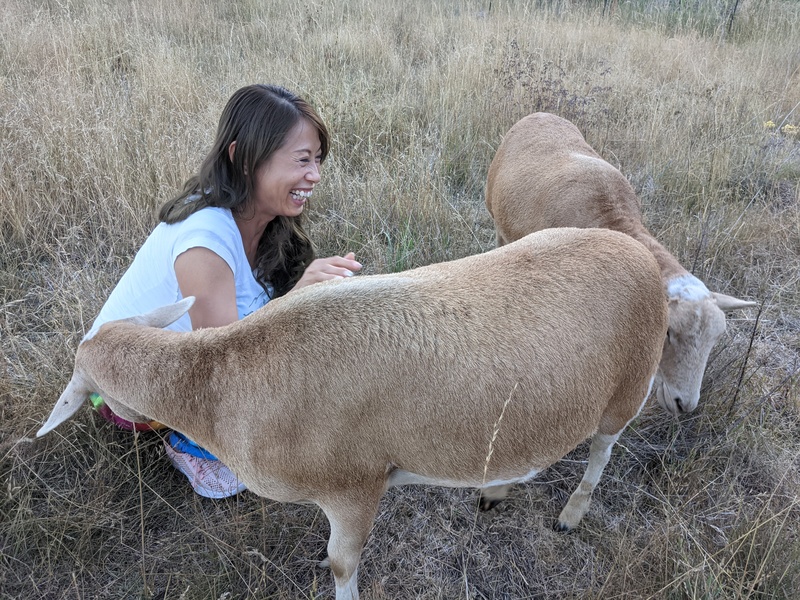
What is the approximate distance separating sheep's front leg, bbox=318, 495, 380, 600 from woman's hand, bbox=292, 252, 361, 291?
34.5 inches

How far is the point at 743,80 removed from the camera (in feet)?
22.6

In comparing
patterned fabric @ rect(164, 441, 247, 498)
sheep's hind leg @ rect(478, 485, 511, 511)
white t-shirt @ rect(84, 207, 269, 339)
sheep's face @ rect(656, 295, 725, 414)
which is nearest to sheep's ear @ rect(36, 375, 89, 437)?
white t-shirt @ rect(84, 207, 269, 339)

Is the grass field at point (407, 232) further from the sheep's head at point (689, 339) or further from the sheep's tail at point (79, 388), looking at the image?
the sheep's head at point (689, 339)

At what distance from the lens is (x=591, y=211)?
132 inches

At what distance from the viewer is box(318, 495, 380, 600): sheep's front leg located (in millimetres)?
2021

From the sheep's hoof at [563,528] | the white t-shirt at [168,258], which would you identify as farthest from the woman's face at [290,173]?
the sheep's hoof at [563,528]

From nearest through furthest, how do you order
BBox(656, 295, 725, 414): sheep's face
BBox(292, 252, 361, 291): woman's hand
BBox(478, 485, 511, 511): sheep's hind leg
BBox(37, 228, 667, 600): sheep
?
BBox(37, 228, 667, 600): sheep
BBox(292, 252, 361, 291): woman's hand
BBox(656, 295, 725, 414): sheep's face
BBox(478, 485, 511, 511): sheep's hind leg

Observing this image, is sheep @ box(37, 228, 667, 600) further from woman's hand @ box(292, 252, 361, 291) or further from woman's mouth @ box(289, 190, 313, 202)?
woman's mouth @ box(289, 190, 313, 202)

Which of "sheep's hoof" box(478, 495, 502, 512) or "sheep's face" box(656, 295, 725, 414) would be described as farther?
"sheep's hoof" box(478, 495, 502, 512)

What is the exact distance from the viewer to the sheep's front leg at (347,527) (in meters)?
2.02

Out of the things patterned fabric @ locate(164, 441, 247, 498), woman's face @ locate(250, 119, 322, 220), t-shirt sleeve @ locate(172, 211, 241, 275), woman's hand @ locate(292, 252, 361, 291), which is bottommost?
patterned fabric @ locate(164, 441, 247, 498)

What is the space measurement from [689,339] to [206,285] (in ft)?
7.42

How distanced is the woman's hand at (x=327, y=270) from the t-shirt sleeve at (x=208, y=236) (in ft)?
1.38

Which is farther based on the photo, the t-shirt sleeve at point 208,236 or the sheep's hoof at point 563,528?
Result: the sheep's hoof at point 563,528
